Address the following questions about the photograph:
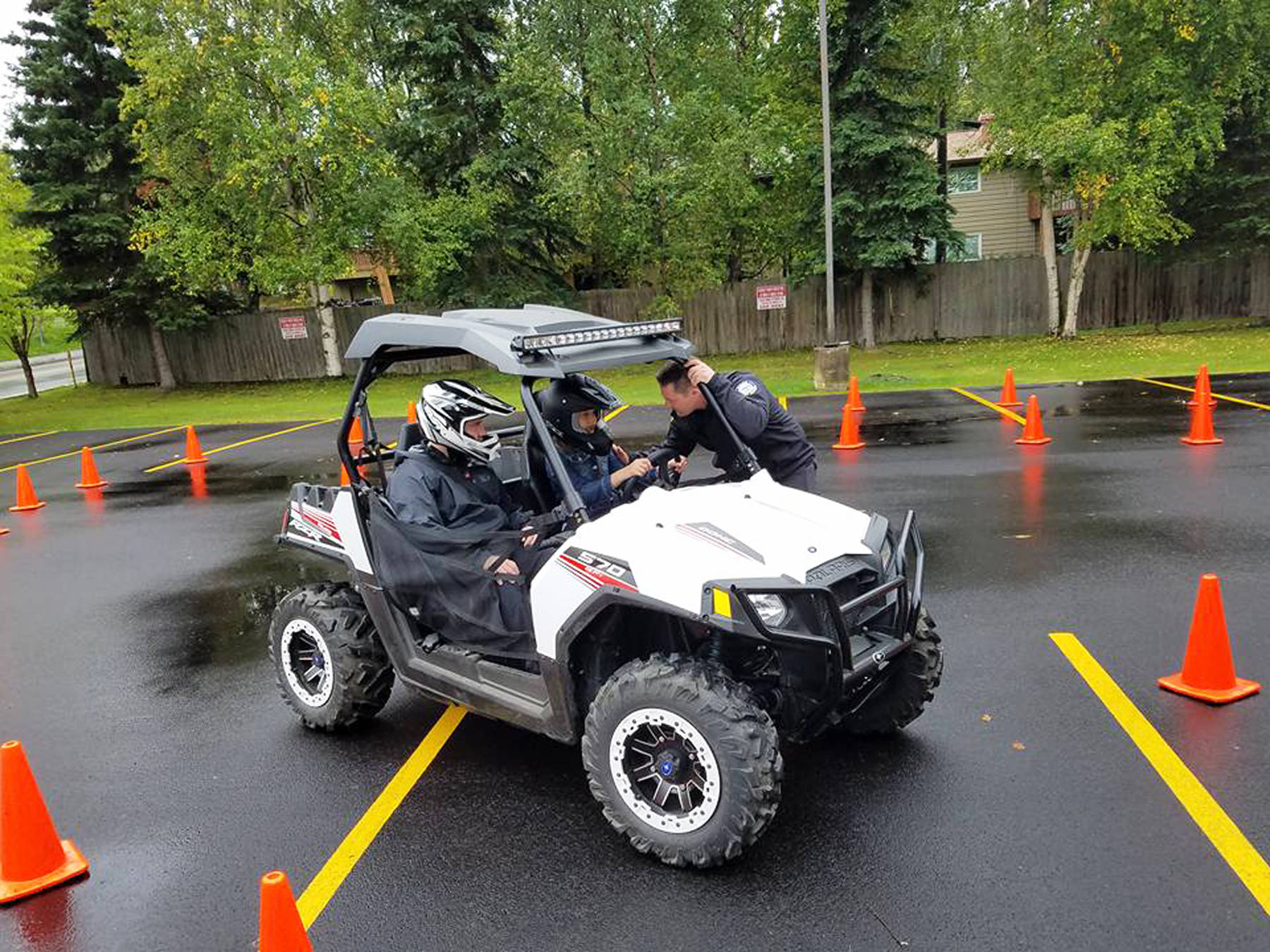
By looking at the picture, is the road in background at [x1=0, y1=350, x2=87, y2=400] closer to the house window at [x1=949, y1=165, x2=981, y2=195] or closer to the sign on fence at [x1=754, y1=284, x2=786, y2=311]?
the sign on fence at [x1=754, y1=284, x2=786, y2=311]

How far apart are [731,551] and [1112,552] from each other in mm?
5052

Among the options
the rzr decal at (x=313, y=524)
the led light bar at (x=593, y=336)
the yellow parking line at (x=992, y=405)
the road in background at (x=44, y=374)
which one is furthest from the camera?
the road in background at (x=44, y=374)

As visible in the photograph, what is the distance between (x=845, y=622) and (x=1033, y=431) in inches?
365

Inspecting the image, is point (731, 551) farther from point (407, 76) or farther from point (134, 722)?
point (407, 76)

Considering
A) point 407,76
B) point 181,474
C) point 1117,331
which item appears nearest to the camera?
point 181,474

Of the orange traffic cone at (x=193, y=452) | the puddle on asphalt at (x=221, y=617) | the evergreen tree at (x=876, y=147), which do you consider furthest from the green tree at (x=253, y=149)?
the puddle on asphalt at (x=221, y=617)

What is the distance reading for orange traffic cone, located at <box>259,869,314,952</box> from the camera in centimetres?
286

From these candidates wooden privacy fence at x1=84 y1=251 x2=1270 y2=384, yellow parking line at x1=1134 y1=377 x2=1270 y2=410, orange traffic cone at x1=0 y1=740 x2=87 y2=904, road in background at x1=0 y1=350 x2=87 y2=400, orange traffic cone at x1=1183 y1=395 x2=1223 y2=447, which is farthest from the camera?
road in background at x1=0 y1=350 x2=87 y2=400

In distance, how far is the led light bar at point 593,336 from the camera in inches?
154

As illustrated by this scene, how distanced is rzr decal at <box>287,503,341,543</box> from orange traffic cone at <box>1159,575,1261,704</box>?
435 cm

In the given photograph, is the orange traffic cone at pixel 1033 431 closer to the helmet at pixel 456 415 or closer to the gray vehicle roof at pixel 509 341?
the gray vehicle roof at pixel 509 341

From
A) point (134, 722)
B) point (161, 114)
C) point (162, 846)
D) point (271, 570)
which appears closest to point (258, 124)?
point (161, 114)

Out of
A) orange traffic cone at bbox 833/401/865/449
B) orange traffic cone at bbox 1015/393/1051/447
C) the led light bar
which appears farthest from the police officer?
orange traffic cone at bbox 1015/393/1051/447

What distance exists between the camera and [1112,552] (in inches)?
292
